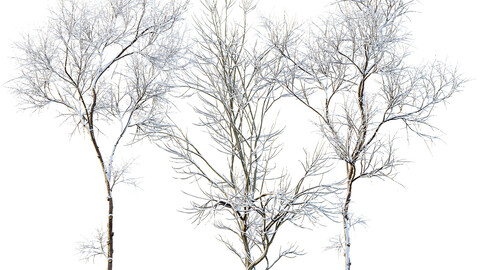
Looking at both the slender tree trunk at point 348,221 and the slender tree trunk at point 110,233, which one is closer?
the slender tree trunk at point 348,221

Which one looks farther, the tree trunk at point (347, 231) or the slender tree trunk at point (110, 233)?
the slender tree trunk at point (110, 233)

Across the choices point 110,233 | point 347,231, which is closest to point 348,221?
point 347,231

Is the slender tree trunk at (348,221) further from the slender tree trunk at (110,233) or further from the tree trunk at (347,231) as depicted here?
the slender tree trunk at (110,233)

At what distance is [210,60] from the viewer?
627 cm

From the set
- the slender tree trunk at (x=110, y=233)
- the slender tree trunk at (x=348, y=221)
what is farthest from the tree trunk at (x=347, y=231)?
the slender tree trunk at (x=110, y=233)

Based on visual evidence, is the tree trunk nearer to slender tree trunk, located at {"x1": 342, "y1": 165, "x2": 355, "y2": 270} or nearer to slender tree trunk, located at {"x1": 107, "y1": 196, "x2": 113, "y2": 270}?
slender tree trunk, located at {"x1": 342, "y1": 165, "x2": 355, "y2": 270}

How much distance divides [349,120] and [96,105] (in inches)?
145

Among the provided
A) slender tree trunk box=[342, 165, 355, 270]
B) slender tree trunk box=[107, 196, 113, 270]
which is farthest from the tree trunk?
slender tree trunk box=[107, 196, 113, 270]

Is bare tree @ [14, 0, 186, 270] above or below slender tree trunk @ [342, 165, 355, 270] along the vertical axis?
above

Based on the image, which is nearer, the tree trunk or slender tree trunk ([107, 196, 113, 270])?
the tree trunk

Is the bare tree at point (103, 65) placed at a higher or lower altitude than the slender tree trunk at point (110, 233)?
higher

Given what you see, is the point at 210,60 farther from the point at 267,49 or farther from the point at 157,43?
the point at 157,43

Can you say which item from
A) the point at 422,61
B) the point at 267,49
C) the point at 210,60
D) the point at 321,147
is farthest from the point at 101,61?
the point at 422,61

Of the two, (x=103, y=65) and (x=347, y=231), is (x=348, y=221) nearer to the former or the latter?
(x=347, y=231)
